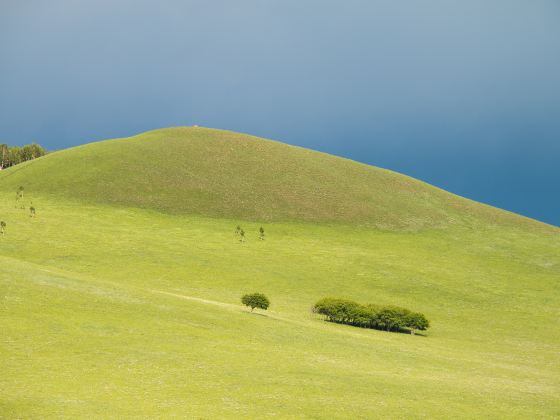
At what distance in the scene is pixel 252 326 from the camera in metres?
40.8

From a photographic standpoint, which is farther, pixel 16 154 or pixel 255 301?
pixel 16 154

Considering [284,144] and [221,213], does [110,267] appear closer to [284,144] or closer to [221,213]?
[221,213]

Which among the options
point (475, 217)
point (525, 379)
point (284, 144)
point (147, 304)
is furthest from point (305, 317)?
point (284, 144)

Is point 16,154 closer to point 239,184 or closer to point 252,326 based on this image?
point 239,184

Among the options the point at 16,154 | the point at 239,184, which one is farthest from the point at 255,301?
the point at 16,154

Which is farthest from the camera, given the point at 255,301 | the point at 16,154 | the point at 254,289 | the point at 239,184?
the point at 16,154

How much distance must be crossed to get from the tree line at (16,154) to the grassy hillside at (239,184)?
78.0 m

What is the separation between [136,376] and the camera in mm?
26906

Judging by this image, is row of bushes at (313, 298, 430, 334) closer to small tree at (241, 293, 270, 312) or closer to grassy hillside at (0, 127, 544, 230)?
small tree at (241, 293, 270, 312)

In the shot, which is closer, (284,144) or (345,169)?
(345,169)

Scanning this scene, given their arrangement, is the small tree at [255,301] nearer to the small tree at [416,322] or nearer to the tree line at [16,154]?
the small tree at [416,322]

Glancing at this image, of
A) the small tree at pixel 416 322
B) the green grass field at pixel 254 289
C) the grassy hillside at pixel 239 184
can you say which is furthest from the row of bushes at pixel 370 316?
the grassy hillside at pixel 239 184

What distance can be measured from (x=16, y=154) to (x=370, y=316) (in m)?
174

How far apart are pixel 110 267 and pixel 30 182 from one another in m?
49.2
